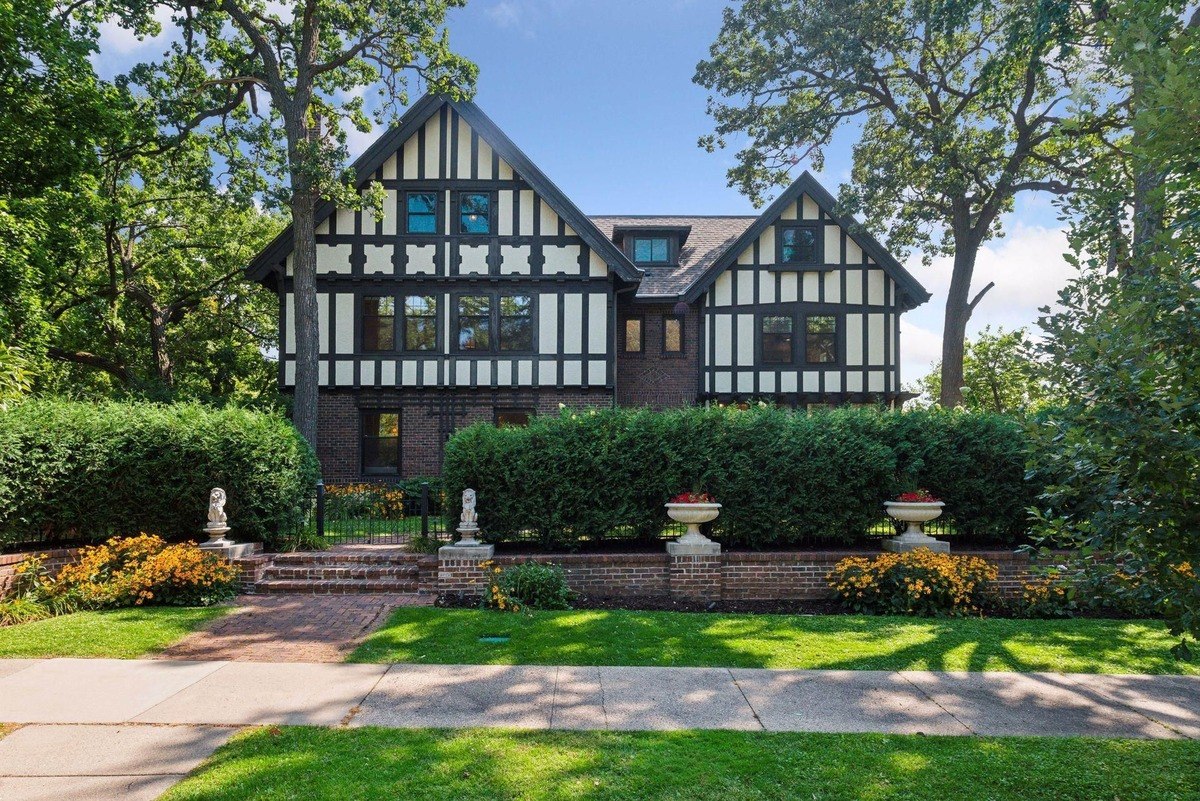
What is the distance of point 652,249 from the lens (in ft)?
74.9

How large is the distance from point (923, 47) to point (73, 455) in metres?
20.7

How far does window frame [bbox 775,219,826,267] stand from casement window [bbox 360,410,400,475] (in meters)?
12.4

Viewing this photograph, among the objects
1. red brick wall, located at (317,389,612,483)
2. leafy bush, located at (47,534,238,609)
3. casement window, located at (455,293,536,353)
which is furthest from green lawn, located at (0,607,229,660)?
casement window, located at (455,293,536,353)

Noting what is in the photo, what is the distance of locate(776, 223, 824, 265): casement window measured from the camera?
20.7 m

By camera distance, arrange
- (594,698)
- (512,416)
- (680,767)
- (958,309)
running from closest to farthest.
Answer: (680,767) → (594,698) → (958,309) → (512,416)

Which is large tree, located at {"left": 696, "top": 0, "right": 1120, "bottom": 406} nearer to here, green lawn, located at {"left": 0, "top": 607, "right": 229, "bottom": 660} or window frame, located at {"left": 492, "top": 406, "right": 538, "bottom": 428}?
window frame, located at {"left": 492, "top": 406, "right": 538, "bottom": 428}

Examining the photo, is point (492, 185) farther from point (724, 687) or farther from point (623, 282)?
point (724, 687)

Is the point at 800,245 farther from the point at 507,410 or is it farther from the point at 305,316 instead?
the point at 305,316

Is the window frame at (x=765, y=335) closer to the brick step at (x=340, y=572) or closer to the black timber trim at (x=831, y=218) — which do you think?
the black timber trim at (x=831, y=218)

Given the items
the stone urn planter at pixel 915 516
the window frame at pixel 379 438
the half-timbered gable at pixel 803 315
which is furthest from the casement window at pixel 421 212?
the stone urn planter at pixel 915 516

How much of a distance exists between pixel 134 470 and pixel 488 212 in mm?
11763

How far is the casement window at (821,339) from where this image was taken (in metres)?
20.8

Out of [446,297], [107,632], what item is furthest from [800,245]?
[107,632]

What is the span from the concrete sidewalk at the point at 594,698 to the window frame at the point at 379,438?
1226 centimetres
